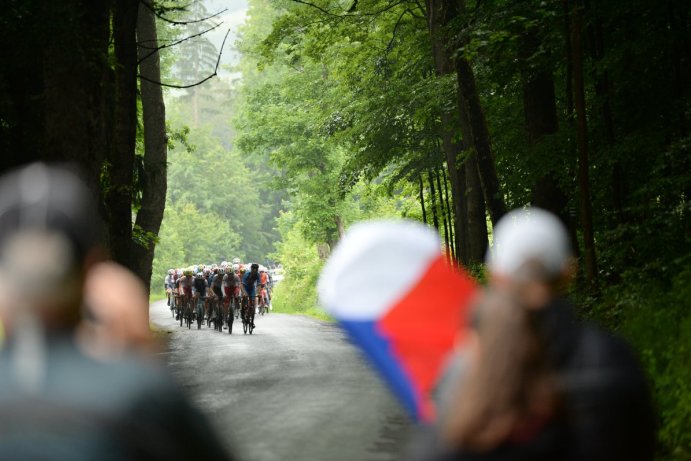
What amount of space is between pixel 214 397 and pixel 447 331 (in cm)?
918

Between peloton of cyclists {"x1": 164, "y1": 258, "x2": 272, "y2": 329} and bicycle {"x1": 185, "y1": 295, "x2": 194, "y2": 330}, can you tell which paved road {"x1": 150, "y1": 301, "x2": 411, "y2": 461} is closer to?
peloton of cyclists {"x1": 164, "y1": 258, "x2": 272, "y2": 329}

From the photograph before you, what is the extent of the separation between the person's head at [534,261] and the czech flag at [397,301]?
2.83ft

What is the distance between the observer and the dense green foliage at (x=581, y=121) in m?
10.7

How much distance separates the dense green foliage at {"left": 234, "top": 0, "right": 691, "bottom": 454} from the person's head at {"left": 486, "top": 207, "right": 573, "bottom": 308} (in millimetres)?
4782

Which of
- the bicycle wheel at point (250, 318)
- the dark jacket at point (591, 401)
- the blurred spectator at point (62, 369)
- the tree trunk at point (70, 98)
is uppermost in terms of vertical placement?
the tree trunk at point (70, 98)

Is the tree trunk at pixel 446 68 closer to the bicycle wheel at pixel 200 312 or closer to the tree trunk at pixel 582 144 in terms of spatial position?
the tree trunk at pixel 582 144

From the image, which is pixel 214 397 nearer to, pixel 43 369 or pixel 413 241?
pixel 413 241

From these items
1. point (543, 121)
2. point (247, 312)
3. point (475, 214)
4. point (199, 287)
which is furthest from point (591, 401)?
point (199, 287)

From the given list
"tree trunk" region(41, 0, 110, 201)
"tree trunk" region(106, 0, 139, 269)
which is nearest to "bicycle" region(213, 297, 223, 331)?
"tree trunk" region(106, 0, 139, 269)

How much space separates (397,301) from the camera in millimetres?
3906

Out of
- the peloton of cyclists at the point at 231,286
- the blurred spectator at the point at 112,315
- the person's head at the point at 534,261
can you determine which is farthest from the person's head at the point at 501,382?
the peloton of cyclists at the point at 231,286

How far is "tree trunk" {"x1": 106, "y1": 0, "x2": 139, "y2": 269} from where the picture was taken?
767 inches

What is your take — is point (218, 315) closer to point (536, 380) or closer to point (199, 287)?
point (199, 287)

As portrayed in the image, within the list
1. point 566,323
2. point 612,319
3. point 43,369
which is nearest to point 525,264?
point 566,323
